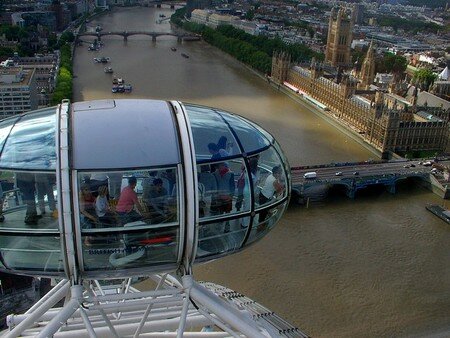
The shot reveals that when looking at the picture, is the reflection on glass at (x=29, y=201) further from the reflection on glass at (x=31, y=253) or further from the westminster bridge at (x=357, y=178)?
the westminster bridge at (x=357, y=178)

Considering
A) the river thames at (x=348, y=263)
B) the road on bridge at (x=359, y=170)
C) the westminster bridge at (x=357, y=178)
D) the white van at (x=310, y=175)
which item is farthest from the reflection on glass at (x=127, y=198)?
the white van at (x=310, y=175)

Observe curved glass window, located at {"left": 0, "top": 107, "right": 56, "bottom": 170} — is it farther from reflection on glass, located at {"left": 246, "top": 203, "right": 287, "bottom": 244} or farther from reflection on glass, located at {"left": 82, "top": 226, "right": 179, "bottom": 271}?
reflection on glass, located at {"left": 246, "top": 203, "right": 287, "bottom": 244}

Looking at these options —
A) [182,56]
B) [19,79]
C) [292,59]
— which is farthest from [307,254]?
[182,56]

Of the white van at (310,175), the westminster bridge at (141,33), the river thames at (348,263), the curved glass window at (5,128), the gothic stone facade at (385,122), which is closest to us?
the curved glass window at (5,128)

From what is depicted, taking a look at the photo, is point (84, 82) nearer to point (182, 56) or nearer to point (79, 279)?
point (182, 56)

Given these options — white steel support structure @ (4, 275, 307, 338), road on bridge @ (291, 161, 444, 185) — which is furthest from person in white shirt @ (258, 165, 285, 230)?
road on bridge @ (291, 161, 444, 185)

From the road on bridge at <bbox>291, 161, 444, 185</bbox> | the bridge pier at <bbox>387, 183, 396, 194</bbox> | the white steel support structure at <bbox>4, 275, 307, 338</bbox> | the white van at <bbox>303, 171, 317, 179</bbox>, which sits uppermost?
the white steel support structure at <bbox>4, 275, 307, 338</bbox>
